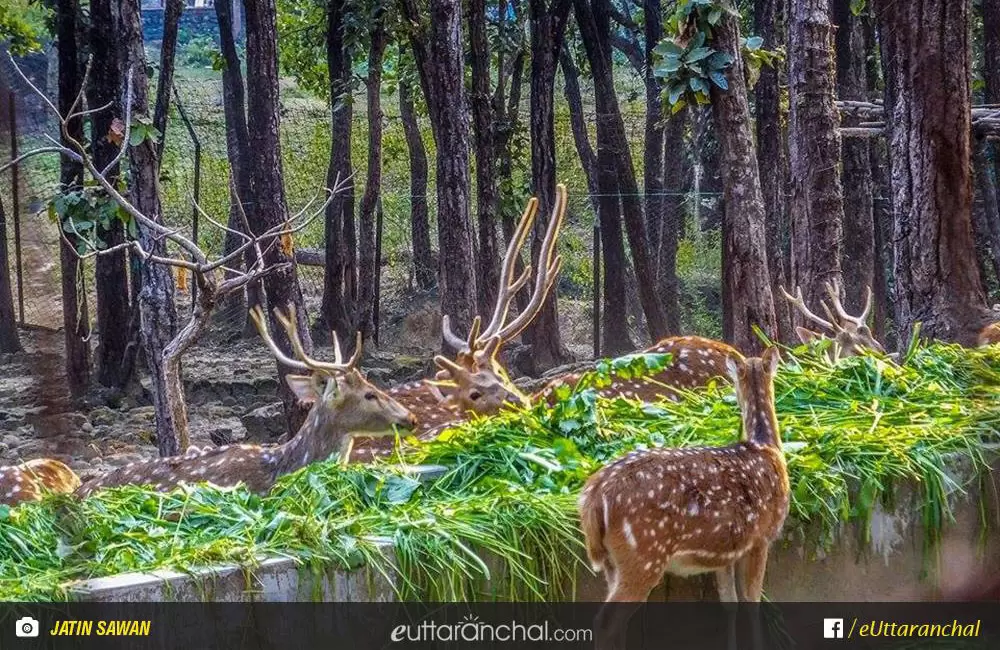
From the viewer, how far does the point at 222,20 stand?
736 inches

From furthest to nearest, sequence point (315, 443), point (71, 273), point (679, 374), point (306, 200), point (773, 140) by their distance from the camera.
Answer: point (306, 200)
point (773, 140)
point (71, 273)
point (679, 374)
point (315, 443)

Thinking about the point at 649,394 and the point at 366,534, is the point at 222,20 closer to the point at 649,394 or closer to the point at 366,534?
the point at 649,394

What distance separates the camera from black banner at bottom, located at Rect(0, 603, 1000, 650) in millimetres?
4047

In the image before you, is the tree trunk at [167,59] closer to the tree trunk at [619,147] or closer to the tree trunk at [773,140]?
the tree trunk at [619,147]

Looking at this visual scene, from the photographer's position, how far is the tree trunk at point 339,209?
671 inches

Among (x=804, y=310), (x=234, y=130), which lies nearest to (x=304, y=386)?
(x=804, y=310)

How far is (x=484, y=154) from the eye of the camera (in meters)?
15.3

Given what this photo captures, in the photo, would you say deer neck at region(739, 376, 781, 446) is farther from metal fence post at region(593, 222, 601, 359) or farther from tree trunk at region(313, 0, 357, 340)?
tree trunk at region(313, 0, 357, 340)

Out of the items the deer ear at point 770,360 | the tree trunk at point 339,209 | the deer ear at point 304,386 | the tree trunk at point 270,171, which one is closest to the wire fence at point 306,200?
the tree trunk at point 339,209

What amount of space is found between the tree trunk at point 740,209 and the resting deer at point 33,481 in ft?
14.6

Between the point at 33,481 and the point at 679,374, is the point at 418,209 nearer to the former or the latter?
the point at 679,374

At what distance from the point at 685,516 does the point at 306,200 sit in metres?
14.8

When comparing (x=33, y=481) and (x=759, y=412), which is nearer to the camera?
(x=759, y=412)

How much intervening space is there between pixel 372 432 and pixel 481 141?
8.67 m
